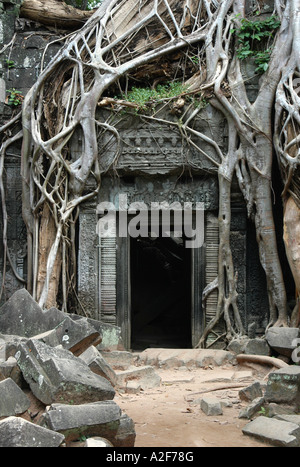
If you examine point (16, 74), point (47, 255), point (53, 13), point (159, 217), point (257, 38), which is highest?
point (53, 13)

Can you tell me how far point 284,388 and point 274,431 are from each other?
25.4 inches

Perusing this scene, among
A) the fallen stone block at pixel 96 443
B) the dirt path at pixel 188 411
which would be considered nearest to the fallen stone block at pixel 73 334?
the dirt path at pixel 188 411

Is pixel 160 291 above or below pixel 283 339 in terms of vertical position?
above

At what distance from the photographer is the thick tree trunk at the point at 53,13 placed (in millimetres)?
7027

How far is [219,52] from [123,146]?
1.58 m

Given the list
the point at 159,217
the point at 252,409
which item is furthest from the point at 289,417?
the point at 159,217

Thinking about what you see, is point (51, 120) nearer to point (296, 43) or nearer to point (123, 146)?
point (123, 146)

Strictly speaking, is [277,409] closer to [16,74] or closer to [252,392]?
[252,392]

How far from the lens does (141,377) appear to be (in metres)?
5.06

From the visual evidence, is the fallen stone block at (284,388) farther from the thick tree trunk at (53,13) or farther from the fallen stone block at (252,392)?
the thick tree trunk at (53,13)

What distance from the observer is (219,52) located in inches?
252

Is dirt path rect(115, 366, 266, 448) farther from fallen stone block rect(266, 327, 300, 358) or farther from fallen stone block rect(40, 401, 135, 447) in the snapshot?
fallen stone block rect(266, 327, 300, 358)
